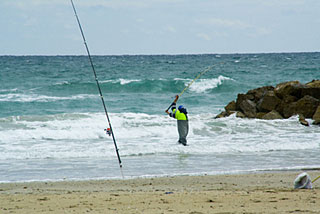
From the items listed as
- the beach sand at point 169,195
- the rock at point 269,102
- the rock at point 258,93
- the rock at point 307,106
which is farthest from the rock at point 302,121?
the beach sand at point 169,195

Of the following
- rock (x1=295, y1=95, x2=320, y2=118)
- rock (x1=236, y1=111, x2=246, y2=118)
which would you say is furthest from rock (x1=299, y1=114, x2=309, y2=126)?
rock (x1=236, y1=111, x2=246, y2=118)

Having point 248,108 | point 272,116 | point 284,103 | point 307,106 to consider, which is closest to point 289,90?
point 284,103

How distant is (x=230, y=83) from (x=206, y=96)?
16.3 ft

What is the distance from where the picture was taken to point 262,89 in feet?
54.5

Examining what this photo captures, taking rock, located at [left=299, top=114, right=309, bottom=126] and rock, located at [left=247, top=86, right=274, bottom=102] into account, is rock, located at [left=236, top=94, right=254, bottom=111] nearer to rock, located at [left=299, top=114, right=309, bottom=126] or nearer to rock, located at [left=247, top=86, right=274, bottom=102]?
rock, located at [left=247, top=86, right=274, bottom=102]

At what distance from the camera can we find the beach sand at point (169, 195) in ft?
16.0

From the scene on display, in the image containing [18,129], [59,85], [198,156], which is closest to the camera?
[198,156]

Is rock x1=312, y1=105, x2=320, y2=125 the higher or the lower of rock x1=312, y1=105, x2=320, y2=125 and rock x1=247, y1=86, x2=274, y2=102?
the higher

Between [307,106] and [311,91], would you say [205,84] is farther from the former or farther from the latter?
Answer: [307,106]

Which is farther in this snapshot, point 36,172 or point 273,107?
point 273,107

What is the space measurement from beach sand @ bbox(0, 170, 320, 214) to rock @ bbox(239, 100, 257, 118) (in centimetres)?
748

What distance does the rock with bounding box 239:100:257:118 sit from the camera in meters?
15.3

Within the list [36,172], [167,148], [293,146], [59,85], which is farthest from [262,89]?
[59,85]

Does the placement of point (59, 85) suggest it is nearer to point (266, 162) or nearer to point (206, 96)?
point (206, 96)
